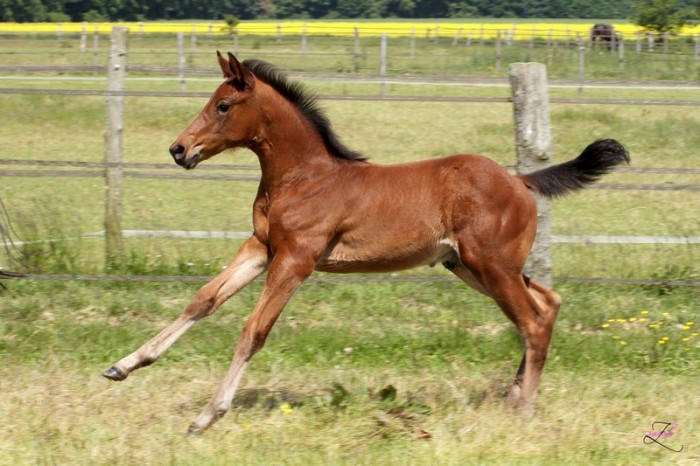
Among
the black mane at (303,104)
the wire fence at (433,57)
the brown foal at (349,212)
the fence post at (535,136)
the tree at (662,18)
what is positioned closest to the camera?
the brown foal at (349,212)

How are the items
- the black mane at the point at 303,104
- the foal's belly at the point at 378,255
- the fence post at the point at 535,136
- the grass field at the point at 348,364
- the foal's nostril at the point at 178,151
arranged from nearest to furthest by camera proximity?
the grass field at the point at 348,364 < the foal's nostril at the point at 178,151 < the foal's belly at the point at 378,255 < the black mane at the point at 303,104 < the fence post at the point at 535,136

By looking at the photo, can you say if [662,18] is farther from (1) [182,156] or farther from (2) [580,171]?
(1) [182,156]

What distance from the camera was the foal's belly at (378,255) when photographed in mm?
5402

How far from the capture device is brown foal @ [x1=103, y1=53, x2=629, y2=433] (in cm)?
529

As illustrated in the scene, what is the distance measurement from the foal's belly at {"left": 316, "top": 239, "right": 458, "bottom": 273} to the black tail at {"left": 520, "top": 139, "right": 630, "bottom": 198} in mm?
645

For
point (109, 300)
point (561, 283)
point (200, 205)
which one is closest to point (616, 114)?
point (200, 205)

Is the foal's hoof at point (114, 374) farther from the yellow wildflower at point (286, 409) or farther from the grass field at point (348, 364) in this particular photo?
the yellow wildflower at point (286, 409)

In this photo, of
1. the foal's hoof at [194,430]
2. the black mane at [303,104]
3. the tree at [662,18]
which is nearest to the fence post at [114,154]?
the black mane at [303,104]

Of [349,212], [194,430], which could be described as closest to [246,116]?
[349,212]

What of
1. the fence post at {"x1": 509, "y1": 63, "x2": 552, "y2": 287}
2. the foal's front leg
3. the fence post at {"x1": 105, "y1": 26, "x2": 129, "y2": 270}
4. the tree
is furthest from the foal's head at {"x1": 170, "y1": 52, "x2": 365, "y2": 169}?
the tree

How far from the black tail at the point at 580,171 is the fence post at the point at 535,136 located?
95 cm

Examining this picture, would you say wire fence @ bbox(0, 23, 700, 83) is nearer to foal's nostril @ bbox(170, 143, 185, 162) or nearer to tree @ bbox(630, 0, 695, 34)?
tree @ bbox(630, 0, 695, 34)

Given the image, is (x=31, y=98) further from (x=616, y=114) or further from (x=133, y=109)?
(x=616, y=114)

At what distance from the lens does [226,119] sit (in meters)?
5.34
